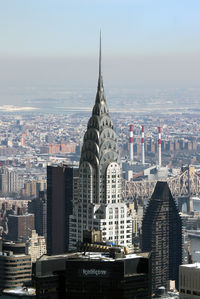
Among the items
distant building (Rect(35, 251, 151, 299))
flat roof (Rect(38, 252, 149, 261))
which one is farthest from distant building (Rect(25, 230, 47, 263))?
distant building (Rect(35, 251, 151, 299))

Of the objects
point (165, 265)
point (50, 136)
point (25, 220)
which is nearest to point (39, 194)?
point (25, 220)

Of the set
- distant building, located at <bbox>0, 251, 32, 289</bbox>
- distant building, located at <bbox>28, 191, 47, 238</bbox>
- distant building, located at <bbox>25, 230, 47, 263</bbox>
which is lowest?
distant building, located at <bbox>0, 251, 32, 289</bbox>

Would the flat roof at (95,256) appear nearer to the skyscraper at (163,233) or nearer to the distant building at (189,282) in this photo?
the distant building at (189,282)

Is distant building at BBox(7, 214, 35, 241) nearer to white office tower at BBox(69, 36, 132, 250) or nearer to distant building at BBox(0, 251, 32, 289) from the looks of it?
white office tower at BBox(69, 36, 132, 250)

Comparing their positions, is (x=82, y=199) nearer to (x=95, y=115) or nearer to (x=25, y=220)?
(x=95, y=115)

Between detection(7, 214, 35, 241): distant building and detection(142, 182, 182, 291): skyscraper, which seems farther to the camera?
detection(7, 214, 35, 241): distant building

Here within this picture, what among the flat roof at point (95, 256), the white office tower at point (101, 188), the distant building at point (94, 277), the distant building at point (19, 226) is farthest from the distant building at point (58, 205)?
the distant building at point (94, 277)
